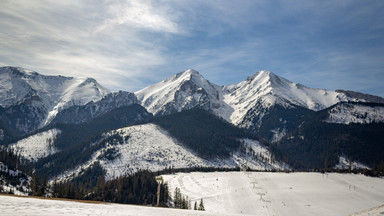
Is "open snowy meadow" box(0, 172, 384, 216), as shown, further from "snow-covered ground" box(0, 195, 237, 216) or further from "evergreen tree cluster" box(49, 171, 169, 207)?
"snow-covered ground" box(0, 195, 237, 216)

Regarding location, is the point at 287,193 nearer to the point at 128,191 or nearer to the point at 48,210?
the point at 128,191

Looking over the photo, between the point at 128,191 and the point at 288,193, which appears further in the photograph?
the point at 128,191

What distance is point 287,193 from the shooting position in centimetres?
13825

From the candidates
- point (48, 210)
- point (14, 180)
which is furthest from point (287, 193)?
point (14, 180)

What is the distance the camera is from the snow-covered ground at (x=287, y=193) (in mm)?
115594

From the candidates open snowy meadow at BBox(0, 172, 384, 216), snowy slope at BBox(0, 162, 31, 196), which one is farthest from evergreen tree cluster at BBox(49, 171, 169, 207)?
open snowy meadow at BBox(0, 172, 384, 216)

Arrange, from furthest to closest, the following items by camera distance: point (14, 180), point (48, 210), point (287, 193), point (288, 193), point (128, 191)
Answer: point (128, 191) → point (287, 193) → point (288, 193) → point (14, 180) → point (48, 210)

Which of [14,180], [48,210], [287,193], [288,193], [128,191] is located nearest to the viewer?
[48,210]

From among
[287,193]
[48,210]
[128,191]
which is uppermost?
[48,210]

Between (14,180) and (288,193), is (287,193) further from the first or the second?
(14,180)

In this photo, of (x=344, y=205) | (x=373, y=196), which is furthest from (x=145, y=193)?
(x=373, y=196)

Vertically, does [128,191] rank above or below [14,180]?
below

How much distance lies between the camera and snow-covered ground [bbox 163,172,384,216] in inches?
4551

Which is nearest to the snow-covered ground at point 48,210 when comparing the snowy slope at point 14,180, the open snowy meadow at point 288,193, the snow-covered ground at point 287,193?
the open snowy meadow at point 288,193
